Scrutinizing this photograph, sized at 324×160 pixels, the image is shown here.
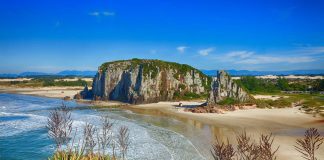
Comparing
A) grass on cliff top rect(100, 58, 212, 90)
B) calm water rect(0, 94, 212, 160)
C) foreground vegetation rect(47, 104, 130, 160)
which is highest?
grass on cliff top rect(100, 58, 212, 90)

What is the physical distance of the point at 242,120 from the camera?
145ft

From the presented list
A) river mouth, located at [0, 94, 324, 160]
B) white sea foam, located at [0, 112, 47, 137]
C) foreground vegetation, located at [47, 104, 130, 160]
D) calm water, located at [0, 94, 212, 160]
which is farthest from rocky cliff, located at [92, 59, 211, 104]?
foreground vegetation, located at [47, 104, 130, 160]

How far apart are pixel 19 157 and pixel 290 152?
20373 millimetres

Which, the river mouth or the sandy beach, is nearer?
the river mouth

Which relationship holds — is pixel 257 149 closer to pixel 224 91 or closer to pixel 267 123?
pixel 267 123

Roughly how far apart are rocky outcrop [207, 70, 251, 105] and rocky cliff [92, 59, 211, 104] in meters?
16.6

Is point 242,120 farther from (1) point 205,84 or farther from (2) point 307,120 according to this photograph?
(1) point 205,84

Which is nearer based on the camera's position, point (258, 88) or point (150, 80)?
point (150, 80)

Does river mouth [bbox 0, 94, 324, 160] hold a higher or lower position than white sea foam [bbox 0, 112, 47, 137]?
lower

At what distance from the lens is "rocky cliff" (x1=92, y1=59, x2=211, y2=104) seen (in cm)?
7269

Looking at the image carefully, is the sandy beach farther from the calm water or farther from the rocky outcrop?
the rocky outcrop

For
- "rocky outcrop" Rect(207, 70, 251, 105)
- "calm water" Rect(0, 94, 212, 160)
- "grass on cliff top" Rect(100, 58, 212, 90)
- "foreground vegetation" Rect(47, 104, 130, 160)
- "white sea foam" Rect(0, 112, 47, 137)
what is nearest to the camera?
"foreground vegetation" Rect(47, 104, 130, 160)

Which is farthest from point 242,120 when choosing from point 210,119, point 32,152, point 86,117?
point 32,152

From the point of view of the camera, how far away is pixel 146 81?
72.6 meters
